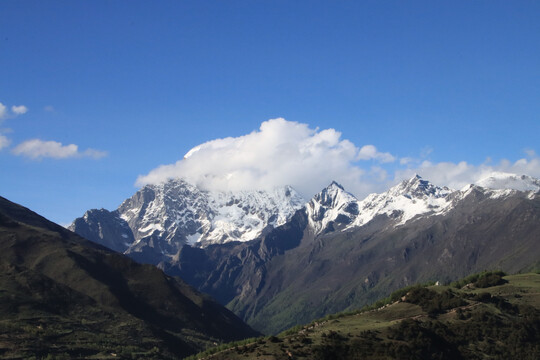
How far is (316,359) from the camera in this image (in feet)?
545

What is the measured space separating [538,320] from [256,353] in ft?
317

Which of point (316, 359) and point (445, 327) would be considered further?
point (445, 327)

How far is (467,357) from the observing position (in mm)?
179875

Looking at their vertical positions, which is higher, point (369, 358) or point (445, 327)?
point (445, 327)

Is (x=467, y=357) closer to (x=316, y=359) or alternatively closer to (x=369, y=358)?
(x=369, y=358)

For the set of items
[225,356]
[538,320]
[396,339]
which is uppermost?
[538,320]

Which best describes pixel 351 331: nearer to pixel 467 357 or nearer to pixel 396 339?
pixel 396 339

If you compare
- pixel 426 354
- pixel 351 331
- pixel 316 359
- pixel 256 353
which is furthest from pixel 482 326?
pixel 256 353

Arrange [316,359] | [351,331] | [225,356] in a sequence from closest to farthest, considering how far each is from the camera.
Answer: [316,359]
[225,356]
[351,331]

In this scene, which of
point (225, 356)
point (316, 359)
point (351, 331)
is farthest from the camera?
point (351, 331)

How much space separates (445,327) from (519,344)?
22642mm

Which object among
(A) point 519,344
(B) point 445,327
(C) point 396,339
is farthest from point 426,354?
(A) point 519,344

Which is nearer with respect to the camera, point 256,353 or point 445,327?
point 256,353

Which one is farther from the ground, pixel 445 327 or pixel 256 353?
pixel 445 327
